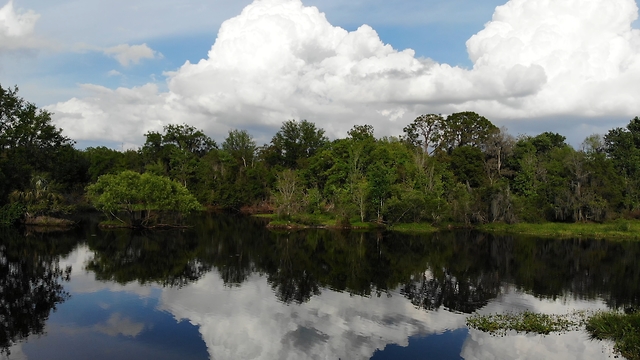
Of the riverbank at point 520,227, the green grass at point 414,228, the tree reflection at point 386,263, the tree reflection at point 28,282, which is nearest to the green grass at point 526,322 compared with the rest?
the tree reflection at point 386,263

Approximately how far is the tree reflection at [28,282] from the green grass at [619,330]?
23.6 m

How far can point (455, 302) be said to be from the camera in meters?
26.3

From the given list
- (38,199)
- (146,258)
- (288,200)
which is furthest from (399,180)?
(38,199)

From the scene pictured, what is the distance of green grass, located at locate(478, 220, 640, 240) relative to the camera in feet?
179

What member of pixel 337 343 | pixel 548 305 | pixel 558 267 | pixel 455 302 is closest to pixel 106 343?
pixel 337 343

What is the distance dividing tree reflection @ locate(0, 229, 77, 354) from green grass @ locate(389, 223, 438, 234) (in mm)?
35613

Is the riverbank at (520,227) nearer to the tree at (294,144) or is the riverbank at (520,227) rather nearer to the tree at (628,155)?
the tree at (628,155)

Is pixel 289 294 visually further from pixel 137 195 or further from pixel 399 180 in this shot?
pixel 399 180

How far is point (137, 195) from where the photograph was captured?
50.5 metres

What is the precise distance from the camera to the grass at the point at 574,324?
19.3 metres

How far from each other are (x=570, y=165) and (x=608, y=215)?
759cm

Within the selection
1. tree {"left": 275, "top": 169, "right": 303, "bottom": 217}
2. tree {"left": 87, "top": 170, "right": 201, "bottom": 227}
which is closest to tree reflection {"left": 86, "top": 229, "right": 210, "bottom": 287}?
tree {"left": 87, "top": 170, "right": 201, "bottom": 227}

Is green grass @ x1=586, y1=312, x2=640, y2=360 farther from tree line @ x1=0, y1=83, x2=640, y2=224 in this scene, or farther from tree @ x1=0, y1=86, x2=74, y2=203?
tree @ x1=0, y1=86, x2=74, y2=203

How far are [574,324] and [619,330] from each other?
6.68ft
